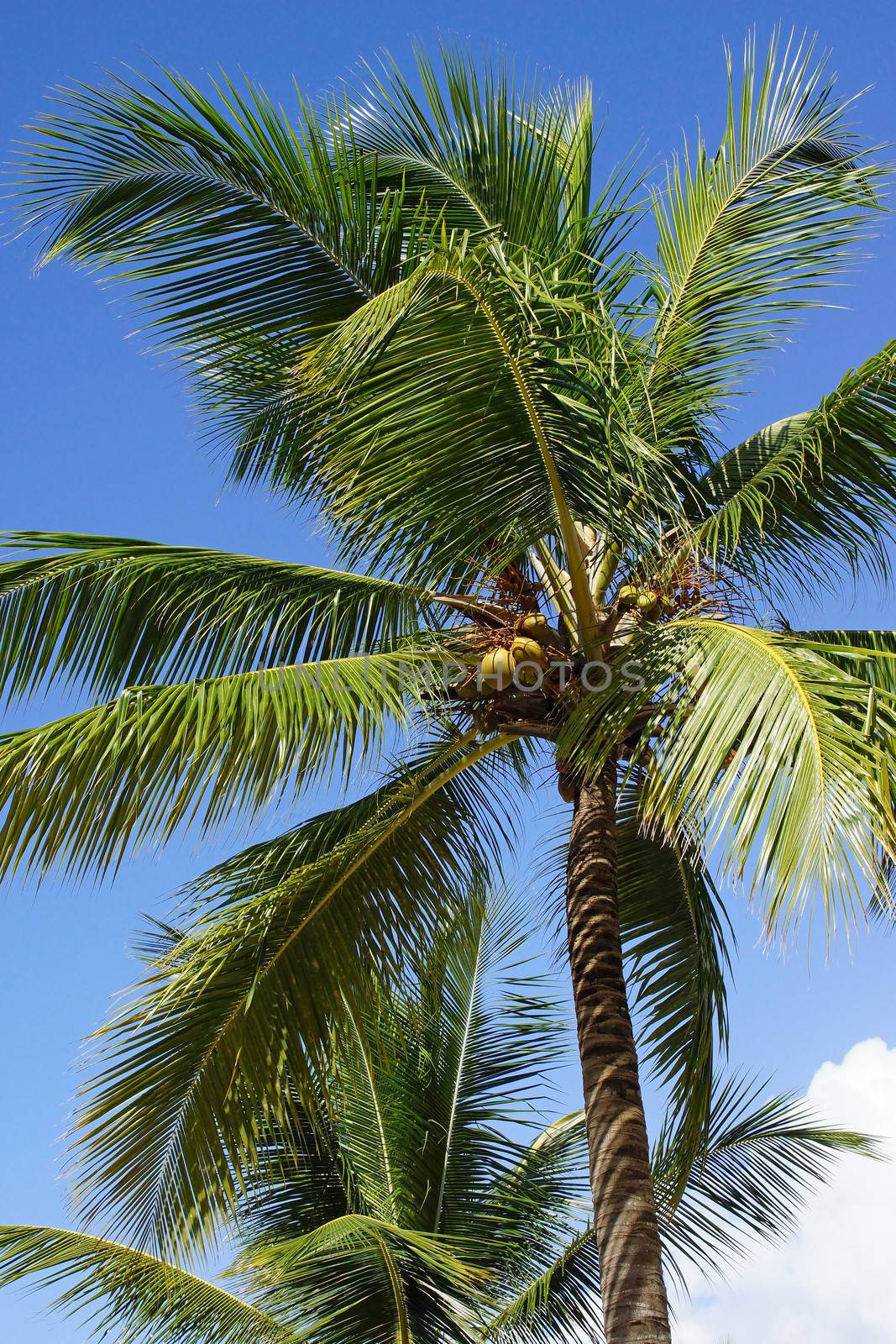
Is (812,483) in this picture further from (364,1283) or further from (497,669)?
(364,1283)

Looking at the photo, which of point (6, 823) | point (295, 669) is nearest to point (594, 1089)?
point (295, 669)

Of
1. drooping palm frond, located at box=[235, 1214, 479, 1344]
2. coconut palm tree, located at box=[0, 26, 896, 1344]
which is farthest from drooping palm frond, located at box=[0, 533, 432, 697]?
drooping palm frond, located at box=[235, 1214, 479, 1344]

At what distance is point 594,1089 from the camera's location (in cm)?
566

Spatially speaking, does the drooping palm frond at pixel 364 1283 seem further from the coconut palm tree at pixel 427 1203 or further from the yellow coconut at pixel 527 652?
the yellow coconut at pixel 527 652

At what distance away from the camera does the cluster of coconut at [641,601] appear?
5902 mm

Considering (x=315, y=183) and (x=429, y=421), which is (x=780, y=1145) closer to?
(x=429, y=421)

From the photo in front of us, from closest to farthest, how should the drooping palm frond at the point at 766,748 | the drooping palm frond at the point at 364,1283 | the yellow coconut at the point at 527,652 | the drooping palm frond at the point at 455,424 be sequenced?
the drooping palm frond at the point at 766,748, the drooping palm frond at the point at 455,424, the yellow coconut at the point at 527,652, the drooping palm frond at the point at 364,1283

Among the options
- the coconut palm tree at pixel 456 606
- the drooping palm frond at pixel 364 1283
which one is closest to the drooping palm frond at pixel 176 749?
the coconut palm tree at pixel 456 606

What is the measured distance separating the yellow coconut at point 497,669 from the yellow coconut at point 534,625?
146 mm

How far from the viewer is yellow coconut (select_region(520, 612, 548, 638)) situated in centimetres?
586

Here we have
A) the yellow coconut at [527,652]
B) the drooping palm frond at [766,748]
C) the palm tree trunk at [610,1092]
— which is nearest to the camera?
the drooping palm frond at [766,748]

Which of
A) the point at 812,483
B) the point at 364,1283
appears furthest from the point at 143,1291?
the point at 812,483

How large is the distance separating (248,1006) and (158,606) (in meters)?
1.73

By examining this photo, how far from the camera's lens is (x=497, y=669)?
5770mm
